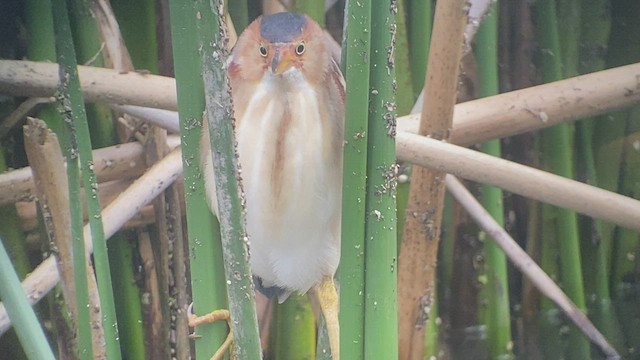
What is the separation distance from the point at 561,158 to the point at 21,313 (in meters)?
1.05

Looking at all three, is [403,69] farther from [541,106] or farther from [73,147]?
[73,147]

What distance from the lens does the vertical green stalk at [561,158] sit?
1.34 meters

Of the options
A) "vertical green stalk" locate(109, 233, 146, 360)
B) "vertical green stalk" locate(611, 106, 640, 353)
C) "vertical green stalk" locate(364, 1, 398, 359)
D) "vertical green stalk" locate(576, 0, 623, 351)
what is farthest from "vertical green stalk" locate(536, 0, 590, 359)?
"vertical green stalk" locate(364, 1, 398, 359)

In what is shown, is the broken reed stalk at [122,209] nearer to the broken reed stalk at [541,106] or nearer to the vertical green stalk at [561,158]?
the broken reed stalk at [541,106]

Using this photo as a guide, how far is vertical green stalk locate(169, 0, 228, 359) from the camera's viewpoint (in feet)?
1.54

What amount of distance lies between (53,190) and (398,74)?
63 centimetres

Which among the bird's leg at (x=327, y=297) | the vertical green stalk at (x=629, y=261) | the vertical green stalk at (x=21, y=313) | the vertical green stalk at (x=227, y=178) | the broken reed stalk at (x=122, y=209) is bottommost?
the vertical green stalk at (x=629, y=261)

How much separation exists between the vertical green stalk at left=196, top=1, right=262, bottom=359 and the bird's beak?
9.3 inches

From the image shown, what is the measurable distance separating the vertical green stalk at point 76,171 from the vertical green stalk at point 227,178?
0.12 metres

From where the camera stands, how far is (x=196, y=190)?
516 mm


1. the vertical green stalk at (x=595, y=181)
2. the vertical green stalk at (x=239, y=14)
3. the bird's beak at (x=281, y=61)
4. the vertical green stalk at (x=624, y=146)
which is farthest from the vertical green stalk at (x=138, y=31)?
the vertical green stalk at (x=624, y=146)

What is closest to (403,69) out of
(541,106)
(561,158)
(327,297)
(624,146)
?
(541,106)

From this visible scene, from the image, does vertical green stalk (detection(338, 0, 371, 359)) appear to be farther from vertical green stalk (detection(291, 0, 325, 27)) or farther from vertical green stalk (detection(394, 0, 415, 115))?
vertical green stalk (detection(394, 0, 415, 115))

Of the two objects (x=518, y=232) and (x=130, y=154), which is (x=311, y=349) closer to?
(x=130, y=154)
